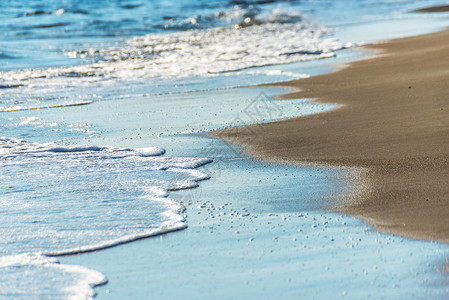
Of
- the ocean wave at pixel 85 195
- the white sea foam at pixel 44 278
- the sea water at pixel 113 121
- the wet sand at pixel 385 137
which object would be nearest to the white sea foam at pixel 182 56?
the sea water at pixel 113 121

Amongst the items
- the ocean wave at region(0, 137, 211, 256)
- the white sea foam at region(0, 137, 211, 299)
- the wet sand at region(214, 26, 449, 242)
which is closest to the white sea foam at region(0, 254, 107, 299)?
the white sea foam at region(0, 137, 211, 299)

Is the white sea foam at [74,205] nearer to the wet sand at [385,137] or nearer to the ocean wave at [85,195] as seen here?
the ocean wave at [85,195]

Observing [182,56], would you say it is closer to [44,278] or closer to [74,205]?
[74,205]

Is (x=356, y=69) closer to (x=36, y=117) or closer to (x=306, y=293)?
(x=36, y=117)

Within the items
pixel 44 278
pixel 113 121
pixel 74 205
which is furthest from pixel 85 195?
pixel 113 121

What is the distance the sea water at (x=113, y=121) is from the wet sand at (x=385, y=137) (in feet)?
1.56

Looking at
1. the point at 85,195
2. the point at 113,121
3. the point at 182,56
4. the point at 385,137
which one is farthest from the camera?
the point at 182,56

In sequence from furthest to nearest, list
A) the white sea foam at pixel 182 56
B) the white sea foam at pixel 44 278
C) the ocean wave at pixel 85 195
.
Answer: the white sea foam at pixel 182 56 < the ocean wave at pixel 85 195 < the white sea foam at pixel 44 278

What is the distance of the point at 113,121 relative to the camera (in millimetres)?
6582

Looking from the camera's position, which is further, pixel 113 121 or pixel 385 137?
pixel 113 121

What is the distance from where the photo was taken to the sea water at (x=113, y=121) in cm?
347

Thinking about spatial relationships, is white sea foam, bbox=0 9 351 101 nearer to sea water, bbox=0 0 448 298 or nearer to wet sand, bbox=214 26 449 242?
sea water, bbox=0 0 448 298

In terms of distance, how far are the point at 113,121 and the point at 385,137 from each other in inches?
116

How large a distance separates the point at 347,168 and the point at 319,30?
480 inches
